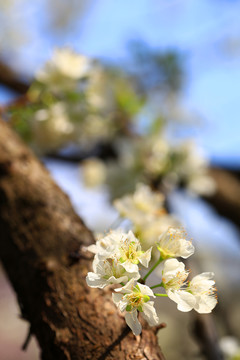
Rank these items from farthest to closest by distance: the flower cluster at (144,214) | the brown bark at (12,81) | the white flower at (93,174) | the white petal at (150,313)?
1. the brown bark at (12,81)
2. the white flower at (93,174)
3. the flower cluster at (144,214)
4. the white petal at (150,313)

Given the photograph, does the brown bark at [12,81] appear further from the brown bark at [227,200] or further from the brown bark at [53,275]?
the brown bark at [53,275]

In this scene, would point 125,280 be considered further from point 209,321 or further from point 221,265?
point 221,265

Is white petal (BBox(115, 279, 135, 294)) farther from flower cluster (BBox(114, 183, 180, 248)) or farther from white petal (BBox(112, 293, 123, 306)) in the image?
flower cluster (BBox(114, 183, 180, 248))

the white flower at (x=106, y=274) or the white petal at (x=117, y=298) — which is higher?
the white flower at (x=106, y=274)

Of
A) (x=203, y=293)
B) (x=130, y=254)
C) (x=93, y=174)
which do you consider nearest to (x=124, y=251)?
(x=130, y=254)

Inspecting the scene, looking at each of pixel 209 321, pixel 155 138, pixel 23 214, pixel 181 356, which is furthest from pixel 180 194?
pixel 23 214

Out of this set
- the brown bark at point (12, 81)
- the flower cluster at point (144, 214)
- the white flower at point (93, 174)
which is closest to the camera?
the flower cluster at point (144, 214)

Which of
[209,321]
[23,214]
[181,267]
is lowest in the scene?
[209,321]

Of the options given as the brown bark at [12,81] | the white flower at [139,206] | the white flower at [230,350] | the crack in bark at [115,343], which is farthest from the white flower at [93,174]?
the crack in bark at [115,343]
